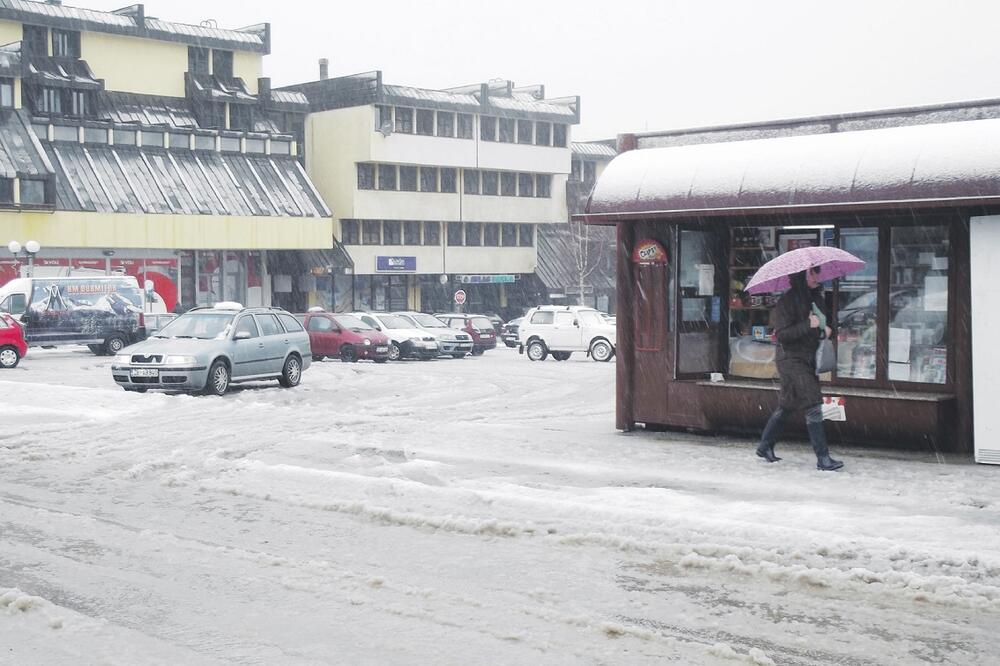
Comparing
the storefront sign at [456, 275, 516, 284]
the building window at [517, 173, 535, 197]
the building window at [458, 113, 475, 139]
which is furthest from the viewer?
the building window at [517, 173, 535, 197]

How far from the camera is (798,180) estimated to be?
1266cm

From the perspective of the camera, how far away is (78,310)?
3447cm

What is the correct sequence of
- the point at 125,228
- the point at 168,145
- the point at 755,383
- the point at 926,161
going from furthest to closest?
the point at 168,145 < the point at 125,228 < the point at 755,383 < the point at 926,161

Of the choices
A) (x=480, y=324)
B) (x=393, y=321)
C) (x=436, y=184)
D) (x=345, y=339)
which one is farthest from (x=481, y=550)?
(x=436, y=184)

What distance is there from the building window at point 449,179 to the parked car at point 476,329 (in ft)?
84.4

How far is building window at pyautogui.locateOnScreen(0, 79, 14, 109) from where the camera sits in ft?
173

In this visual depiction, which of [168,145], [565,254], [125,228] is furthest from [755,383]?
[565,254]

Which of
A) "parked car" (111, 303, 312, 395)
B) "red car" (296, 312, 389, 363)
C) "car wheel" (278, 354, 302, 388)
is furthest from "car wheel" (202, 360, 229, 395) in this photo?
"red car" (296, 312, 389, 363)

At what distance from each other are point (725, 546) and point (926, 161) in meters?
5.35

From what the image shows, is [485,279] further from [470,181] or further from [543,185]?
[543,185]

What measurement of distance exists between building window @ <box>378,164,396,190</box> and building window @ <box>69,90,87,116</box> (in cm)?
1496

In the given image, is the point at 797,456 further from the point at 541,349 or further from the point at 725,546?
the point at 541,349

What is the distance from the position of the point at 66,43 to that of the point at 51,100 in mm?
3462

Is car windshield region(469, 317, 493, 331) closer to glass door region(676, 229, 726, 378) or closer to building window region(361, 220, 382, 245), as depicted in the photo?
building window region(361, 220, 382, 245)
